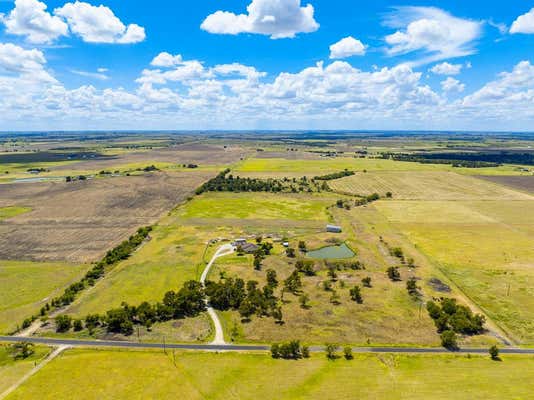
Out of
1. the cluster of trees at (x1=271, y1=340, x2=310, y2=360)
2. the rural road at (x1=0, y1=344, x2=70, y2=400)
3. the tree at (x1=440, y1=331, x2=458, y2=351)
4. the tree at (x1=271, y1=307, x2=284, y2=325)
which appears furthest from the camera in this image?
the tree at (x1=271, y1=307, x2=284, y2=325)

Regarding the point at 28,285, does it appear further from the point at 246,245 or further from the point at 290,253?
the point at 290,253

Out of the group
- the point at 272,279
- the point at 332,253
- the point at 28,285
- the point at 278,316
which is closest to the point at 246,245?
the point at 272,279

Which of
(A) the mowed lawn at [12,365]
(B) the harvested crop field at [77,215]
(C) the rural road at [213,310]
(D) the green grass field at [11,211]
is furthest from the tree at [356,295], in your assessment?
(D) the green grass field at [11,211]

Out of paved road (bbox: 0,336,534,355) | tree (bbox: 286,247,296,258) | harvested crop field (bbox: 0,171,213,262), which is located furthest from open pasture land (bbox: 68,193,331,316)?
tree (bbox: 286,247,296,258)

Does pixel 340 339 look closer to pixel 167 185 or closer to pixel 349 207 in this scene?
pixel 349 207

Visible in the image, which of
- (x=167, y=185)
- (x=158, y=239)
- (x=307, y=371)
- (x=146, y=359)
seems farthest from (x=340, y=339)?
(x=167, y=185)

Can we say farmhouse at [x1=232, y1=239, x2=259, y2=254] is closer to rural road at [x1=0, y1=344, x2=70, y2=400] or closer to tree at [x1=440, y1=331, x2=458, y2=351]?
rural road at [x1=0, y1=344, x2=70, y2=400]
